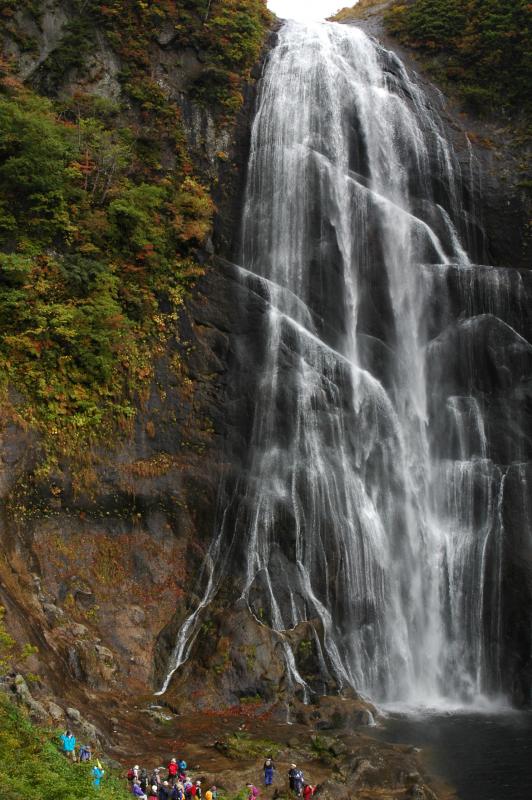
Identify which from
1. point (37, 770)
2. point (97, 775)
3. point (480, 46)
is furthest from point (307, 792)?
point (480, 46)

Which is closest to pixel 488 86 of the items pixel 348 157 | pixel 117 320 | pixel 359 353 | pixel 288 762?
pixel 348 157

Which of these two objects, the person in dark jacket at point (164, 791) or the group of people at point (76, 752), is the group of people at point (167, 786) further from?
the group of people at point (76, 752)

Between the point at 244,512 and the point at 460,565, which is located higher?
the point at 244,512

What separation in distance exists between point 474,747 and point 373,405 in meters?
9.60

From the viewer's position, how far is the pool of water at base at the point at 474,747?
43.8ft

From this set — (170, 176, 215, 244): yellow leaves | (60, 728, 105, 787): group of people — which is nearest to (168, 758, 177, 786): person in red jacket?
(60, 728, 105, 787): group of people

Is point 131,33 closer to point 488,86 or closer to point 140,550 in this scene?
point 488,86

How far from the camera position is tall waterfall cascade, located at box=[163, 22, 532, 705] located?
18.7 meters

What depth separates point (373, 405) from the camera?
21.4 m

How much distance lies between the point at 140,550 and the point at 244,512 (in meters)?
2.87

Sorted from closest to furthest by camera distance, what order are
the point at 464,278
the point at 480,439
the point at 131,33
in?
the point at 480,439 < the point at 464,278 < the point at 131,33

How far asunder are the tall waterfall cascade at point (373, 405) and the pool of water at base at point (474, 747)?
160cm

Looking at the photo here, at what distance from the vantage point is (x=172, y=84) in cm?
2742

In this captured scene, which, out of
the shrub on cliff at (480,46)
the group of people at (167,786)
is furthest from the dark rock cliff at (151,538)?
the shrub on cliff at (480,46)
